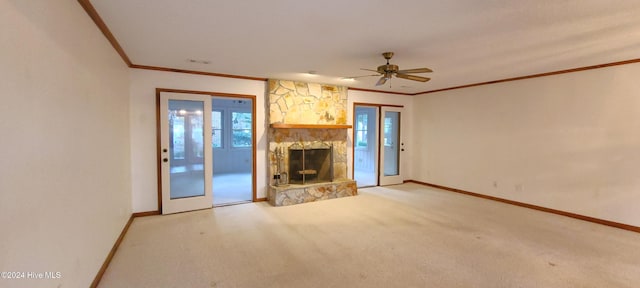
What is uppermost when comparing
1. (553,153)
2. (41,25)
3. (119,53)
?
(119,53)

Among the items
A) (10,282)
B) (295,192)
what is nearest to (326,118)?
(295,192)

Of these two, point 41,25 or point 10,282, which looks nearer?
point 10,282

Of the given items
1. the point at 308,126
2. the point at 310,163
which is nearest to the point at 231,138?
the point at 310,163

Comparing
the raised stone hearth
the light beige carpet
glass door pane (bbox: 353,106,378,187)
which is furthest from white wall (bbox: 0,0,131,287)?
glass door pane (bbox: 353,106,378,187)

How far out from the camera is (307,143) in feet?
18.2

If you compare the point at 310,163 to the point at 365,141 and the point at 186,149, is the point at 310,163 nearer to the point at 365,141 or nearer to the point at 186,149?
the point at 186,149

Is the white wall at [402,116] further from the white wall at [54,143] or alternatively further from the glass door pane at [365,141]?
the white wall at [54,143]

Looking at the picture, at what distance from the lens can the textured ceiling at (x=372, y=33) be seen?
2.27 meters

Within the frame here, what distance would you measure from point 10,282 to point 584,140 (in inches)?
244

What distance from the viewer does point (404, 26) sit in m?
2.65

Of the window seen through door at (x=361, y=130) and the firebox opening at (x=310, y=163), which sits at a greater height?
the window seen through door at (x=361, y=130)

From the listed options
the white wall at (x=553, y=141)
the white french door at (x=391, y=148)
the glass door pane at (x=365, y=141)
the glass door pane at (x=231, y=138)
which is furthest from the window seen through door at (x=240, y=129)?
the white wall at (x=553, y=141)

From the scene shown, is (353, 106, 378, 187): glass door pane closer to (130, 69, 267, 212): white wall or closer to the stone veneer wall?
the stone veneer wall

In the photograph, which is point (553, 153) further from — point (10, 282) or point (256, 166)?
point (10, 282)
